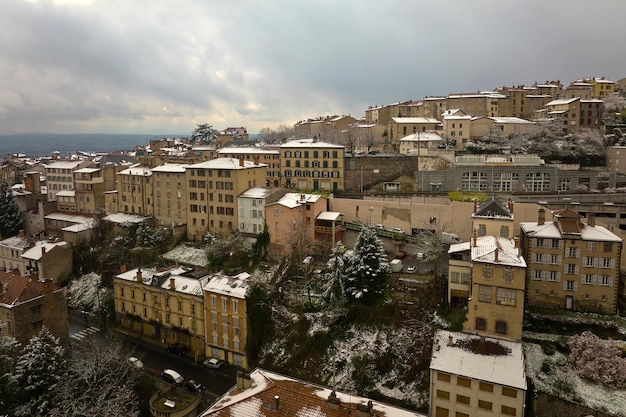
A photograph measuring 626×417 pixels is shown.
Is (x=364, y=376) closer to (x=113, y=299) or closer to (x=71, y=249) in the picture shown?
(x=113, y=299)

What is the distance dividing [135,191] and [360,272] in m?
42.9

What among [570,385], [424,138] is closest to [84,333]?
[570,385]

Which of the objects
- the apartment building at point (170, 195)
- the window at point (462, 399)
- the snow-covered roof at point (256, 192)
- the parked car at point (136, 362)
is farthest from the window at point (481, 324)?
the apartment building at point (170, 195)

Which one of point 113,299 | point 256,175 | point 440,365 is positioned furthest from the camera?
point 256,175

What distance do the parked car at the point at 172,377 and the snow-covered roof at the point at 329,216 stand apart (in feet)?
72.1

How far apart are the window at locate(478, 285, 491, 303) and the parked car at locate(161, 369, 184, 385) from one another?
25432mm

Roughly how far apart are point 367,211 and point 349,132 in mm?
47538

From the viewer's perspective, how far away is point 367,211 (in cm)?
5194

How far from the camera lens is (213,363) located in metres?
40.0

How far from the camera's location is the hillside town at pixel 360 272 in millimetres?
29016

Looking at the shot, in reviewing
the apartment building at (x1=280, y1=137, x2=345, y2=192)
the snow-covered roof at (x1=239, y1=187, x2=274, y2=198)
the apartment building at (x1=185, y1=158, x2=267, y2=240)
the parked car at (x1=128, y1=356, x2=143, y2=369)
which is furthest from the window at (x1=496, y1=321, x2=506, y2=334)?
the apartment building at (x1=280, y1=137, x2=345, y2=192)

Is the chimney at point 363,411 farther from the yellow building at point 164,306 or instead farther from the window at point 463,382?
the yellow building at point 164,306

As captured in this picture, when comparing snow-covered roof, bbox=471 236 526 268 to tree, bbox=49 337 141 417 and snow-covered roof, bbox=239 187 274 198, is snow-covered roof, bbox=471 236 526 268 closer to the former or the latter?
snow-covered roof, bbox=239 187 274 198

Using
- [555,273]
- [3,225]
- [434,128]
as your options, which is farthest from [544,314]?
[3,225]
